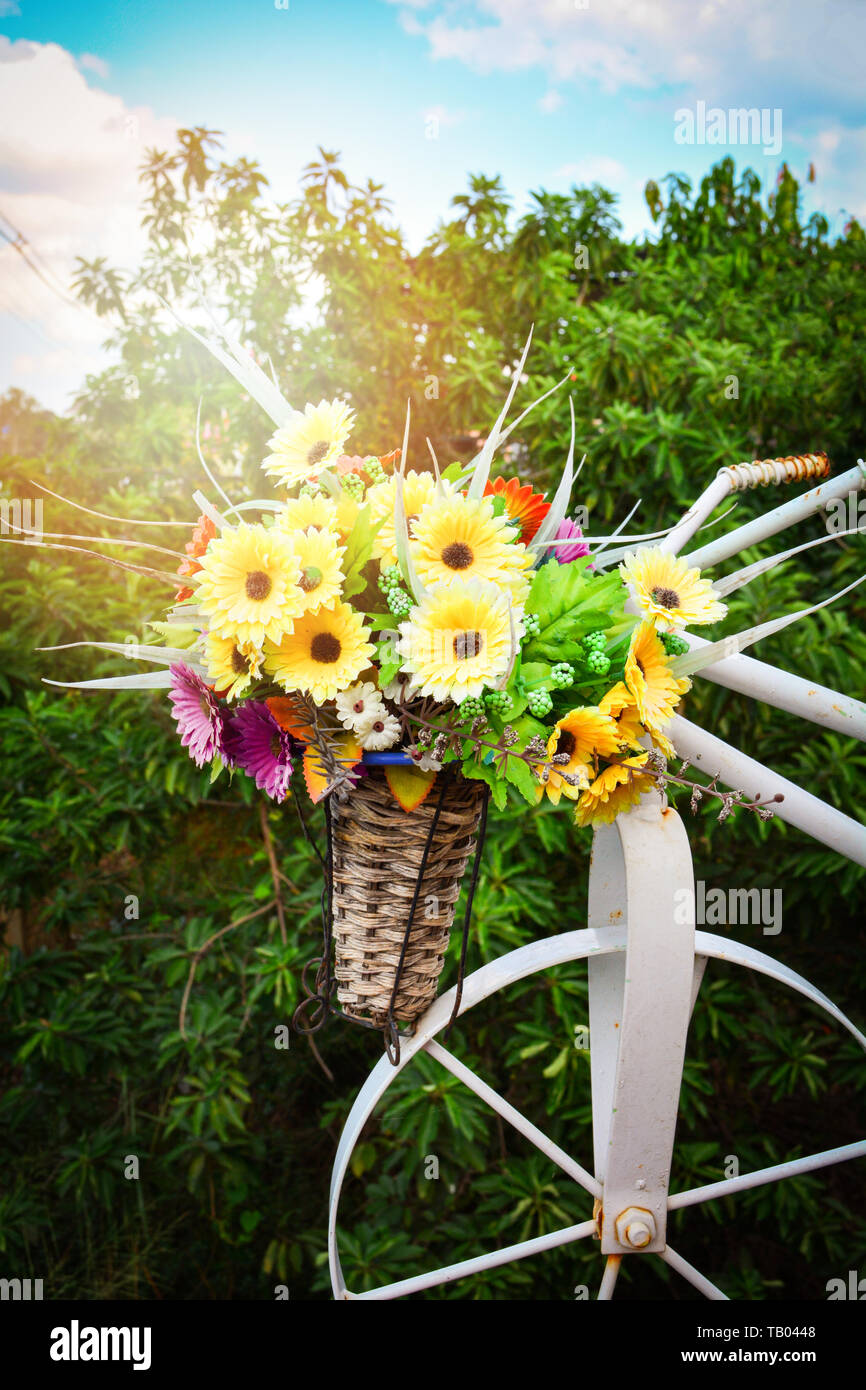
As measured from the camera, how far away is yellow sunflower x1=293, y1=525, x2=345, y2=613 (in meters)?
0.80

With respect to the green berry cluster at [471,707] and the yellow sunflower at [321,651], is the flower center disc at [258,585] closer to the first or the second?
the yellow sunflower at [321,651]

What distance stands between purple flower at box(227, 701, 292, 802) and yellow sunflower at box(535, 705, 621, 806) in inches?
9.4

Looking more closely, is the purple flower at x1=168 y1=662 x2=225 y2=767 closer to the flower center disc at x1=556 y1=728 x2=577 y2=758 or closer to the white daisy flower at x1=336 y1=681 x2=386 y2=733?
the white daisy flower at x1=336 y1=681 x2=386 y2=733

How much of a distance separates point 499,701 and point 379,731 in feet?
0.37

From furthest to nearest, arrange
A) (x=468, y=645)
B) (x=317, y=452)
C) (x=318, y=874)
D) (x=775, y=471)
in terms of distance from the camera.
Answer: (x=318, y=874)
(x=775, y=471)
(x=317, y=452)
(x=468, y=645)

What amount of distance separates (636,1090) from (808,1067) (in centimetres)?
125

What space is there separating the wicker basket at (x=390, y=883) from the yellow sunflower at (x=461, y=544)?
0.20 m

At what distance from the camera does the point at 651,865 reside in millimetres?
919

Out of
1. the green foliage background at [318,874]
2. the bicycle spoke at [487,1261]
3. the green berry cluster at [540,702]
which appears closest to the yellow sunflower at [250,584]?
the green berry cluster at [540,702]

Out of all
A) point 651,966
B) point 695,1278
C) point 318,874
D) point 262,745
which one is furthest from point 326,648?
point 318,874

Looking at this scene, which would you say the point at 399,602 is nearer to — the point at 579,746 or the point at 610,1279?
the point at 579,746

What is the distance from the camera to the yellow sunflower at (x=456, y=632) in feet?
2.55

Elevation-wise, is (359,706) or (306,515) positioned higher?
(306,515)

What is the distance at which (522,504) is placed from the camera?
0.94 meters
